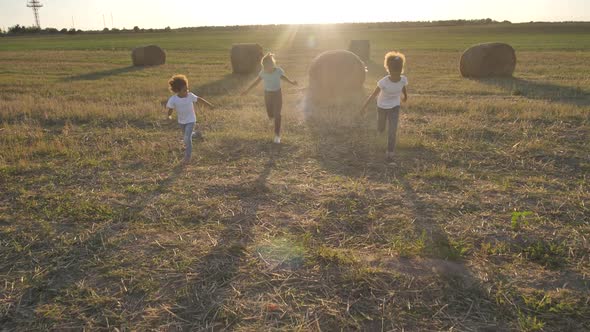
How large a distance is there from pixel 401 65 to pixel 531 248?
3245mm

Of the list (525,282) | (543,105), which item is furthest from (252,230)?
(543,105)

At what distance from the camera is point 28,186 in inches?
215

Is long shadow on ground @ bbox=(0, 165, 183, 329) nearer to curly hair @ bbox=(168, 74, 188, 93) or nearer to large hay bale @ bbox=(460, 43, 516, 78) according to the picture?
curly hair @ bbox=(168, 74, 188, 93)

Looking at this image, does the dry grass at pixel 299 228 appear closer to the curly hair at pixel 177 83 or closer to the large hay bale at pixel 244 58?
the curly hair at pixel 177 83

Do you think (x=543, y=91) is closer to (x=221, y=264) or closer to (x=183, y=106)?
(x=183, y=106)

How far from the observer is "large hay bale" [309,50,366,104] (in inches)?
474

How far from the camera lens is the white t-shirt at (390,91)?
6195mm

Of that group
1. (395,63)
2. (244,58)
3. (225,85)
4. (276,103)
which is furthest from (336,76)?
(244,58)

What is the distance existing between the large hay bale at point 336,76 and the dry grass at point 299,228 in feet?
11.9

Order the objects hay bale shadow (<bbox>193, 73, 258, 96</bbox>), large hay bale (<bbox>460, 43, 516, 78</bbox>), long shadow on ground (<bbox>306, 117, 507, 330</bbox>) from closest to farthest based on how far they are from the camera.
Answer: long shadow on ground (<bbox>306, 117, 507, 330</bbox>), hay bale shadow (<bbox>193, 73, 258, 96</bbox>), large hay bale (<bbox>460, 43, 516, 78</bbox>)

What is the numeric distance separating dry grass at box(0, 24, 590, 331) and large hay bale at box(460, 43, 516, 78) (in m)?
8.41

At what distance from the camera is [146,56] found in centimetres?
2417

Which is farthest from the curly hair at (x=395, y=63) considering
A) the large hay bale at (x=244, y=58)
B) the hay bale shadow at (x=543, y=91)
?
the large hay bale at (x=244, y=58)

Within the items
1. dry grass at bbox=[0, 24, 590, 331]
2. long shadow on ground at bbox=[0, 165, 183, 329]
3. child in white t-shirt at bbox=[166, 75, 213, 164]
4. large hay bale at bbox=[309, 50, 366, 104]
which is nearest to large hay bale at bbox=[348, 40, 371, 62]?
large hay bale at bbox=[309, 50, 366, 104]
